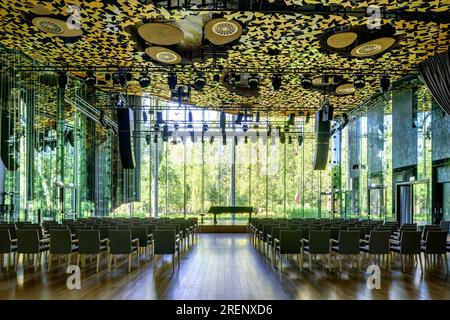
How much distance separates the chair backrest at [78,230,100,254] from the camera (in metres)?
7.12

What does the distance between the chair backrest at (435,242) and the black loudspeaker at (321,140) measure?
878 cm

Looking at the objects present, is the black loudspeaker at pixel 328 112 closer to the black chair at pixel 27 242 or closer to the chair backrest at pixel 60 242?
the chair backrest at pixel 60 242

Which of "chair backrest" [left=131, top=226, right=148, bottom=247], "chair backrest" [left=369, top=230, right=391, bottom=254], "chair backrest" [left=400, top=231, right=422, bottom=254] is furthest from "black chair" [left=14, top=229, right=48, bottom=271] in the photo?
"chair backrest" [left=400, top=231, right=422, bottom=254]

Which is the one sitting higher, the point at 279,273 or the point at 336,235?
the point at 336,235

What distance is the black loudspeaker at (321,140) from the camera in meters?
15.7

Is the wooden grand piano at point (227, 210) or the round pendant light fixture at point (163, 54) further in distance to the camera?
the wooden grand piano at point (227, 210)

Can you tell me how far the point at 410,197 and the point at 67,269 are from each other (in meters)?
12.3

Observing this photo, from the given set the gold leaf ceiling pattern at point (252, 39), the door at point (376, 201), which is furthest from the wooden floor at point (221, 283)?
the door at point (376, 201)

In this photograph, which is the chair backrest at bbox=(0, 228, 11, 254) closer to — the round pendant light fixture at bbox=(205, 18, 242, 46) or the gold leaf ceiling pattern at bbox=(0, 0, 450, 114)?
the gold leaf ceiling pattern at bbox=(0, 0, 450, 114)

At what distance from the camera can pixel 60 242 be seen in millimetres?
7133

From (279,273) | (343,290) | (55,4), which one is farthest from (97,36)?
(343,290)

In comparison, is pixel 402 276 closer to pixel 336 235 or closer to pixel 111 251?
pixel 336 235

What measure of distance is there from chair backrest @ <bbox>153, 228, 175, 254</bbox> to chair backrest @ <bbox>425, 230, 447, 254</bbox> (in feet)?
16.6
